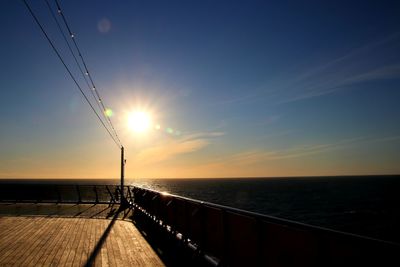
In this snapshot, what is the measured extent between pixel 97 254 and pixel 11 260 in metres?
1.82

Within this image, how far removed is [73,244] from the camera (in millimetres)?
9625

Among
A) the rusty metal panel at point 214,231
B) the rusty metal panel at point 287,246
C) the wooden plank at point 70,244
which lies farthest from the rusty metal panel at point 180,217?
the rusty metal panel at point 287,246

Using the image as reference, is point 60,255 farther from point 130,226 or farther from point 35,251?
point 130,226

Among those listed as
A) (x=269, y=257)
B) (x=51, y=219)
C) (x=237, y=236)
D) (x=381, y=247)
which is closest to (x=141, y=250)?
(x=237, y=236)

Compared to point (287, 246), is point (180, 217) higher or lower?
higher

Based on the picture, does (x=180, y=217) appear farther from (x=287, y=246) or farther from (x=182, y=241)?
(x=287, y=246)

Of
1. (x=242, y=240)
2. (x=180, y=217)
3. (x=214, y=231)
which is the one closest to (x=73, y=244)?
(x=180, y=217)

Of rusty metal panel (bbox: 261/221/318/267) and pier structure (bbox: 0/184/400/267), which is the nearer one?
pier structure (bbox: 0/184/400/267)

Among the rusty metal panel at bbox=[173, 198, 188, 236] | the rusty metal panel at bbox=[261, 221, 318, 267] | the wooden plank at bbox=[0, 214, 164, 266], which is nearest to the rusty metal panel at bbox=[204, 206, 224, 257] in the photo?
the wooden plank at bbox=[0, 214, 164, 266]

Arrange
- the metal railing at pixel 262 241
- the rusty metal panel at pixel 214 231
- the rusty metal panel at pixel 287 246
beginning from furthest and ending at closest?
1. the rusty metal panel at pixel 214 231
2. the rusty metal panel at pixel 287 246
3. the metal railing at pixel 262 241

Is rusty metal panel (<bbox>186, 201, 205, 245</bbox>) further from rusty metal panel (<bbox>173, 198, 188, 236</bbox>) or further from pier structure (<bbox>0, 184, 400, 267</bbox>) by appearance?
rusty metal panel (<bbox>173, 198, 188, 236</bbox>)

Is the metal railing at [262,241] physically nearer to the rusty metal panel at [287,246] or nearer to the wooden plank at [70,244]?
the rusty metal panel at [287,246]

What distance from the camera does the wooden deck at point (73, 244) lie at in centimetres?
764

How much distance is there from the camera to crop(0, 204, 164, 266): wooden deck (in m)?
7.64
